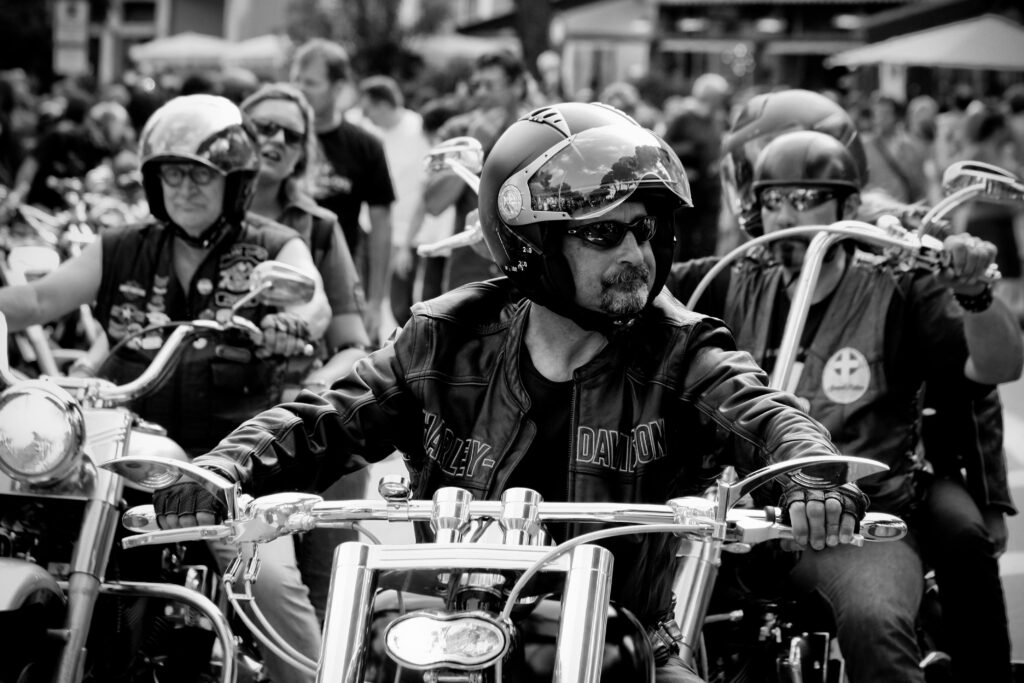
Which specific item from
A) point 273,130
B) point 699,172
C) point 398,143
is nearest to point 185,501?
point 273,130

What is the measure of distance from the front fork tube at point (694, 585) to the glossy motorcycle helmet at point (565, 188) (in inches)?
32.2

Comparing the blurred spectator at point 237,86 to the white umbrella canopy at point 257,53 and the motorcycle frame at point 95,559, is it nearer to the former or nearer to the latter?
the motorcycle frame at point 95,559

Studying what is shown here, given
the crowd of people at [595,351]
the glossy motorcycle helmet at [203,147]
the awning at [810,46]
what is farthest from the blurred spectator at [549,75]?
the awning at [810,46]

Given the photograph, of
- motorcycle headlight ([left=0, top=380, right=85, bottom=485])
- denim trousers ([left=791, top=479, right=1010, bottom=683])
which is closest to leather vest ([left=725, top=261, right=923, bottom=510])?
denim trousers ([left=791, top=479, right=1010, bottom=683])

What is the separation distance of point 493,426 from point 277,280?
1037mm

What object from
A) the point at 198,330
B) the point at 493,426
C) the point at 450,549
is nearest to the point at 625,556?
the point at 493,426

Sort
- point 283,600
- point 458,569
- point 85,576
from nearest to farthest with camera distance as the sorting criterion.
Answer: point 458,569 → point 85,576 → point 283,600

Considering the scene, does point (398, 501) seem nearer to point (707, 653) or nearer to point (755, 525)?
point (755, 525)

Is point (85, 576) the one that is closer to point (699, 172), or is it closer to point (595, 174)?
point (595, 174)

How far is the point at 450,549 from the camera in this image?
262 cm

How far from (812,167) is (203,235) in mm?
2038

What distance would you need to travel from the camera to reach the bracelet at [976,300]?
13.6 feet

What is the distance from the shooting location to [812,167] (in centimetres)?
468

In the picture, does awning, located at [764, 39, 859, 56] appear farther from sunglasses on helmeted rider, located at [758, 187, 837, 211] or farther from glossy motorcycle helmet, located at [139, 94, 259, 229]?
sunglasses on helmeted rider, located at [758, 187, 837, 211]
